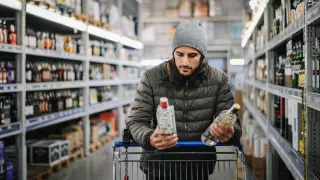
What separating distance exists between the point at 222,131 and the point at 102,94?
5.93m

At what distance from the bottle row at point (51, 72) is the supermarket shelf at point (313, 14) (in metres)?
3.84

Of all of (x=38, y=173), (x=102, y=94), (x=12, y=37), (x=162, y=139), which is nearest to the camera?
(x=162, y=139)

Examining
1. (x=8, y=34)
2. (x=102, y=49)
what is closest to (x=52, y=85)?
(x=8, y=34)

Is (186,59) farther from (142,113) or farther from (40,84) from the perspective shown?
(40,84)

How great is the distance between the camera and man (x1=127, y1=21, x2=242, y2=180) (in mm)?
2230

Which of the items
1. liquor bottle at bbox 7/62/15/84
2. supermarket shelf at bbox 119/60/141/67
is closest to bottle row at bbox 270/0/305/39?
liquor bottle at bbox 7/62/15/84

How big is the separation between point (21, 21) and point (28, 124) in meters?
1.26

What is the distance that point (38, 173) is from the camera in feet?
15.6

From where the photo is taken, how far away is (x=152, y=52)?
12.2 meters

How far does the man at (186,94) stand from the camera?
7.32 feet

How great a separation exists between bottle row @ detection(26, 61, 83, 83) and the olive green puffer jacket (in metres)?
3.08

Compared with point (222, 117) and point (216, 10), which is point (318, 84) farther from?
point (216, 10)

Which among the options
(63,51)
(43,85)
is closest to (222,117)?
(43,85)

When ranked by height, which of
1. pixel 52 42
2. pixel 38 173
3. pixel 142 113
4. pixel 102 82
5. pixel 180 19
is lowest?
pixel 38 173
